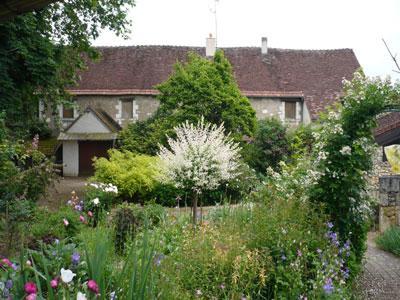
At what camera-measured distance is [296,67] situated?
29719 millimetres

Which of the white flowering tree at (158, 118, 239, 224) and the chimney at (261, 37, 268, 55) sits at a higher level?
the chimney at (261, 37, 268, 55)

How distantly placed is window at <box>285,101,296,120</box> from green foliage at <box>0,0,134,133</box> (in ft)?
43.7

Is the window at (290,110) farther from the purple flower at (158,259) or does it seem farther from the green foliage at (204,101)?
the purple flower at (158,259)

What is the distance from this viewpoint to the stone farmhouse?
89.0 ft

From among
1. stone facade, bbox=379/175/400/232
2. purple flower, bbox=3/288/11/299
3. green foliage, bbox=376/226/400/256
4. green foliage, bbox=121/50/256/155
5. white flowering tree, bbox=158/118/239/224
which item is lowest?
green foliage, bbox=376/226/400/256

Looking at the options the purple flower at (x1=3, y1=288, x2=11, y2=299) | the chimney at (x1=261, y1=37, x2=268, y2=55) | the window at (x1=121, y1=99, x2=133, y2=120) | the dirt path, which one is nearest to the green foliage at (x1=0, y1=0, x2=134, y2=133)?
the dirt path

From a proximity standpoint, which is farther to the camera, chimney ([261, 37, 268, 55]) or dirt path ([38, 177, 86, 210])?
chimney ([261, 37, 268, 55])

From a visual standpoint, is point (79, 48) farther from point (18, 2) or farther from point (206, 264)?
point (18, 2)

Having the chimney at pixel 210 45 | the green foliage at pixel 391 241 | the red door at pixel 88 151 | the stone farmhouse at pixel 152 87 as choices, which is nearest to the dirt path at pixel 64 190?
the red door at pixel 88 151

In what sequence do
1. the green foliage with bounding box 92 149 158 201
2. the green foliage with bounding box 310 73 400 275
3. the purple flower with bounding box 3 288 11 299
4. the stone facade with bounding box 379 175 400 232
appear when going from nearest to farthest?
the purple flower with bounding box 3 288 11 299 → the green foliage with bounding box 310 73 400 275 → the stone facade with bounding box 379 175 400 232 → the green foliage with bounding box 92 149 158 201

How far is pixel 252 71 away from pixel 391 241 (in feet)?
67.1

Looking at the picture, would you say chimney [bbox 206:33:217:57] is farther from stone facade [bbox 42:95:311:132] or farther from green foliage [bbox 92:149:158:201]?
green foliage [bbox 92:149:158:201]

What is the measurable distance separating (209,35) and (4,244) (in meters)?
24.7

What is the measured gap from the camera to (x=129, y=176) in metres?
16.0
